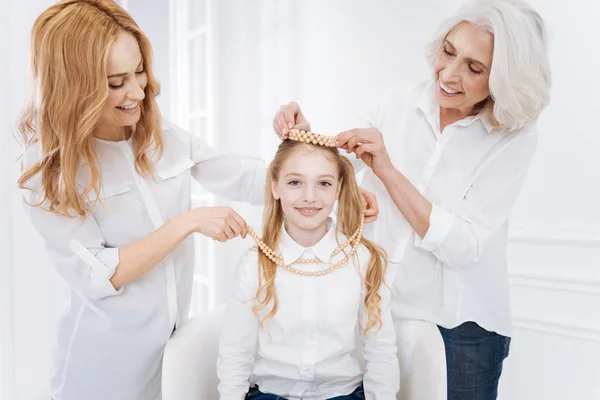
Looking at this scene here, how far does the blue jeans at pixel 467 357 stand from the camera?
1.61 m

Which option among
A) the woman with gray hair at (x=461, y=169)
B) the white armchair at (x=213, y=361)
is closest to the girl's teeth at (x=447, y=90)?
the woman with gray hair at (x=461, y=169)

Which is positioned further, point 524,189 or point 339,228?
point 524,189

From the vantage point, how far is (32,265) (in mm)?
2008

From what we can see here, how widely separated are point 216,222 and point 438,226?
574 millimetres

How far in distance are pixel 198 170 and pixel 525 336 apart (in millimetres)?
1339

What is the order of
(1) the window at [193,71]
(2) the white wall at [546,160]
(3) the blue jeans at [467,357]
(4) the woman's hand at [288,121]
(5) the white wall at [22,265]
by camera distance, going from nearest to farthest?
(4) the woman's hand at [288,121] → (3) the blue jeans at [467,357] → (2) the white wall at [546,160] → (5) the white wall at [22,265] → (1) the window at [193,71]

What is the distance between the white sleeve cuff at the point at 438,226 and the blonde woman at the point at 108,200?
490 mm

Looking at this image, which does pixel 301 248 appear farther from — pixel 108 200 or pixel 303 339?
pixel 108 200

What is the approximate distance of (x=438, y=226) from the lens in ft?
4.75

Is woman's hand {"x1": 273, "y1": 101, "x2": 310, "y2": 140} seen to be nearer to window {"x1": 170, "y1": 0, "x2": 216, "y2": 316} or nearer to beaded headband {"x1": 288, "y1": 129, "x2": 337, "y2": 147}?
beaded headband {"x1": 288, "y1": 129, "x2": 337, "y2": 147}

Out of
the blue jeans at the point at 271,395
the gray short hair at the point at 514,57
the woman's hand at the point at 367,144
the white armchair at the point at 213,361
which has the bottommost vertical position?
the blue jeans at the point at 271,395

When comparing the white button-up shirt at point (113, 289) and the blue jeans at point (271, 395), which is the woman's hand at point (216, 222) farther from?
the blue jeans at point (271, 395)

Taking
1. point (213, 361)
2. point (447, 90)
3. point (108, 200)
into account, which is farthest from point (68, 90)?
point (447, 90)

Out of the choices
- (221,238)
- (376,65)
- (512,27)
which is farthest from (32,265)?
(512,27)
